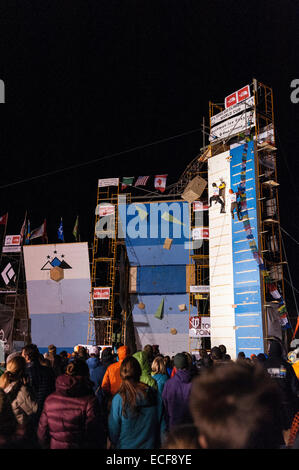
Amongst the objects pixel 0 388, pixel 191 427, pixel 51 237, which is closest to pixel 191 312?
pixel 51 237

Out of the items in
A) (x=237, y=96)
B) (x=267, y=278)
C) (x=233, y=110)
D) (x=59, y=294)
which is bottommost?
(x=59, y=294)

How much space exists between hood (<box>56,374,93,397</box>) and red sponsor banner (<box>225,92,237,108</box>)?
21560 mm

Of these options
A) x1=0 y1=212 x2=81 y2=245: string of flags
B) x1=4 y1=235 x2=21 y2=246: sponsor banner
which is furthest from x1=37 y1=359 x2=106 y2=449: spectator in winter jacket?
x1=4 y1=235 x2=21 y2=246: sponsor banner

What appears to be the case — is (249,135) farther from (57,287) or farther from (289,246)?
(57,287)

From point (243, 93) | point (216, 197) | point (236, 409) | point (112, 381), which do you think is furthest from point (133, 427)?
point (243, 93)

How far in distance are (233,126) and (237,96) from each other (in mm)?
1758

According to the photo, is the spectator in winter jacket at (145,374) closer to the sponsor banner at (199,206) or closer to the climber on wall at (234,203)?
the climber on wall at (234,203)

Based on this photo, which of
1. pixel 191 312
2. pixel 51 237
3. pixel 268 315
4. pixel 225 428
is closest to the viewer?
pixel 225 428

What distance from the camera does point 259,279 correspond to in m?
20.1

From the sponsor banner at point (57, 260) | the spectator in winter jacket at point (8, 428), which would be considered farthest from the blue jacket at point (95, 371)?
the sponsor banner at point (57, 260)

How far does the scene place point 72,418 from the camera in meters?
4.34

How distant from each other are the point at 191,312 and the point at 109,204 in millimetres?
8430

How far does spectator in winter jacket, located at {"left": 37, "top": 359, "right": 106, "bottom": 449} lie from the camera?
4.34m

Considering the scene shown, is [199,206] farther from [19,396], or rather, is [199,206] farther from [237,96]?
[19,396]
